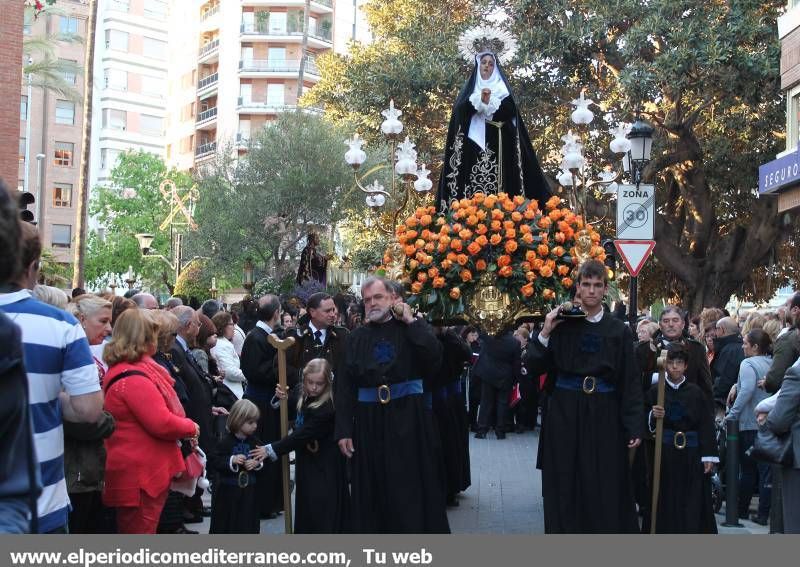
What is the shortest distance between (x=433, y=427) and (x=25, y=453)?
15.2 ft

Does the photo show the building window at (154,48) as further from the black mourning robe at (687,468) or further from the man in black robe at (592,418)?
the man in black robe at (592,418)

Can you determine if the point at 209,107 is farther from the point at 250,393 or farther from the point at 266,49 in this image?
the point at 250,393

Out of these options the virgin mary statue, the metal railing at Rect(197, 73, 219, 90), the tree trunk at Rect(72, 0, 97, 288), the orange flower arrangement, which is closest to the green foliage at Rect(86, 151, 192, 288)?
the metal railing at Rect(197, 73, 219, 90)

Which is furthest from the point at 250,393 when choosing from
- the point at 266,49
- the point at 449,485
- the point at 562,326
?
the point at 266,49

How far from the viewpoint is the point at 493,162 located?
33.1 feet

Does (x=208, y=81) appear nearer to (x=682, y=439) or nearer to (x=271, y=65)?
(x=271, y=65)

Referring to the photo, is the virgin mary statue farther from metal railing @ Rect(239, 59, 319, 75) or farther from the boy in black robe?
metal railing @ Rect(239, 59, 319, 75)

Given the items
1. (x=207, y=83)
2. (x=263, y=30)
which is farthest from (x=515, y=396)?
→ (x=207, y=83)

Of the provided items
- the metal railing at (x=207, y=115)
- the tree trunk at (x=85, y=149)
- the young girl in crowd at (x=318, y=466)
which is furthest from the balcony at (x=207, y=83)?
the young girl in crowd at (x=318, y=466)

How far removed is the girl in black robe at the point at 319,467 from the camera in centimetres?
815

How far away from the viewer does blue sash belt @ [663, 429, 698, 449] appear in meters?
8.80

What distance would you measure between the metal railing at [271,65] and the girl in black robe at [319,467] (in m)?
61.2

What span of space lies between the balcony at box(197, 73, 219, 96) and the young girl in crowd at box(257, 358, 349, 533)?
6396 cm

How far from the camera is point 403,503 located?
308 inches
